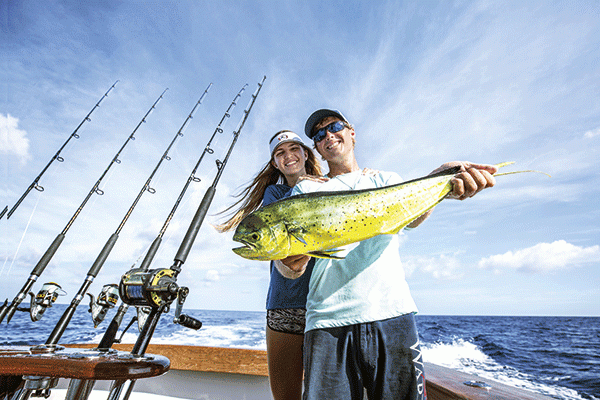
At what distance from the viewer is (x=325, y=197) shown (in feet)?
4.72

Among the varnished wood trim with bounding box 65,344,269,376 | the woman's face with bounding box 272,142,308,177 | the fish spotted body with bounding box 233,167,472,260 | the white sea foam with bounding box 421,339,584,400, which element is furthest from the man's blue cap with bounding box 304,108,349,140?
the white sea foam with bounding box 421,339,584,400

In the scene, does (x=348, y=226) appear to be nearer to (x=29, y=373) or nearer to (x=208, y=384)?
(x=29, y=373)

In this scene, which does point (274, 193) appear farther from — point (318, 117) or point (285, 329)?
point (285, 329)

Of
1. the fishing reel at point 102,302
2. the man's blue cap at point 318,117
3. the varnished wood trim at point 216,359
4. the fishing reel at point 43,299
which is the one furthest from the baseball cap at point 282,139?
the varnished wood trim at point 216,359

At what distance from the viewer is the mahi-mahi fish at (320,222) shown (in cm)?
132

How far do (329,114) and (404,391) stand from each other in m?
1.82

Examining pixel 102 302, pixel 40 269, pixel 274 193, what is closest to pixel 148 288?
pixel 102 302

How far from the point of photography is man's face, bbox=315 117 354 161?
2.30m

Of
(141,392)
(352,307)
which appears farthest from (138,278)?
(141,392)

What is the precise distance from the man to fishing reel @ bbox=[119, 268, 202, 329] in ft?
2.48

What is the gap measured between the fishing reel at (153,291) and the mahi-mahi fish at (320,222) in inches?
36.8

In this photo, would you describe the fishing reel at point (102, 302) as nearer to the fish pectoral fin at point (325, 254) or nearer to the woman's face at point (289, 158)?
the woman's face at point (289, 158)

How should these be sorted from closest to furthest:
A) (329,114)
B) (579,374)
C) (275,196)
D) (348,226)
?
(348,226), (329,114), (275,196), (579,374)

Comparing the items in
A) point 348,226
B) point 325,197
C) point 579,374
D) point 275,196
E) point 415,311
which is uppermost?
point 275,196
